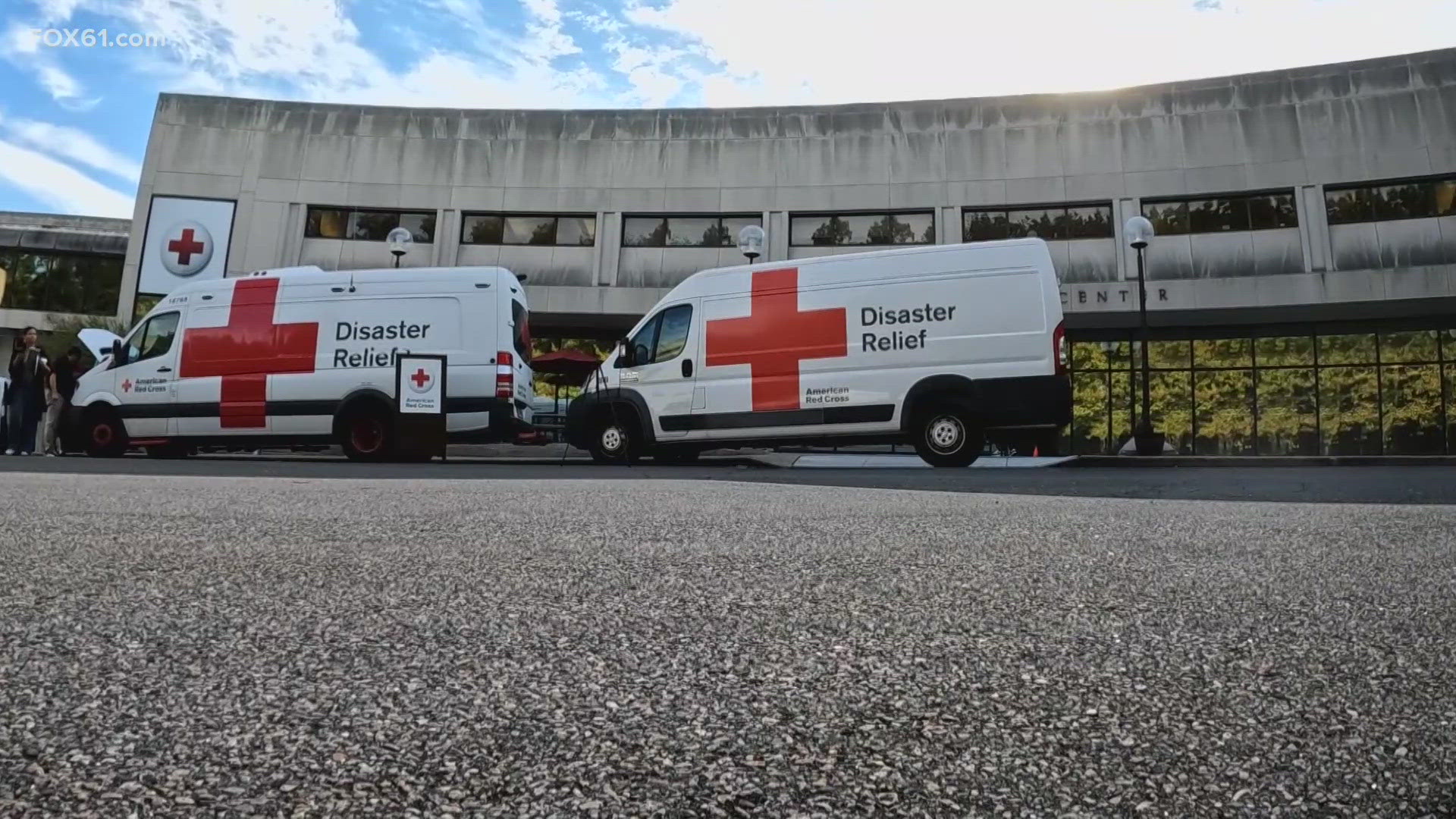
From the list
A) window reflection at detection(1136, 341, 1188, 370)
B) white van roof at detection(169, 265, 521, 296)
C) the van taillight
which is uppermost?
window reflection at detection(1136, 341, 1188, 370)

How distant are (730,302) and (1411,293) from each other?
1735 cm

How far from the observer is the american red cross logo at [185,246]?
2448 cm

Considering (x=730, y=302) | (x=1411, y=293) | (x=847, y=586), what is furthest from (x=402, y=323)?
(x=1411, y=293)

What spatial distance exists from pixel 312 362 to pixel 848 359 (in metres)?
6.84

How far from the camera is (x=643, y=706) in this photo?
5.34 ft

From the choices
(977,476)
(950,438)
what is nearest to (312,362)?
(950,438)

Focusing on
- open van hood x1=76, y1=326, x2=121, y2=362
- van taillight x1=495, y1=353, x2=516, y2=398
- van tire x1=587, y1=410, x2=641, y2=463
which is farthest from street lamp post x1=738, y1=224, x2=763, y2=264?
open van hood x1=76, y1=326, x2=121, y2=362

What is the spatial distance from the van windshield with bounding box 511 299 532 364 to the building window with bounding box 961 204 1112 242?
1343cm

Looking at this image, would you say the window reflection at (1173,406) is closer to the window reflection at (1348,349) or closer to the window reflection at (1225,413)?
the window reflection at (1225,413)

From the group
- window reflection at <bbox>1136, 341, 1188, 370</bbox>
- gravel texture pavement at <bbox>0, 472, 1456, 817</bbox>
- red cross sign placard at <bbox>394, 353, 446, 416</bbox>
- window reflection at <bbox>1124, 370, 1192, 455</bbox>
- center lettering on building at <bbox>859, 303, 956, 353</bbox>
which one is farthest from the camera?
window reflection at <bbox>1136, 341, 1188, 370</bbox>

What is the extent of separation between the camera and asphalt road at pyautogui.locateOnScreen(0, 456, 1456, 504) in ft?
21.5

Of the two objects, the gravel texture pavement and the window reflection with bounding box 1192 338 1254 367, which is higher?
the window reflection with bounding box 1192 338 1254 367

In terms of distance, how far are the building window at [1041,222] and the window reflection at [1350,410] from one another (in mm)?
6049

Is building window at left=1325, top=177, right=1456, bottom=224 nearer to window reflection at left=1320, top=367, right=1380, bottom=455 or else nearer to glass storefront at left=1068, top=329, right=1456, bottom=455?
glass storefront at left=1068, top=329, right=1456, bottom=455
